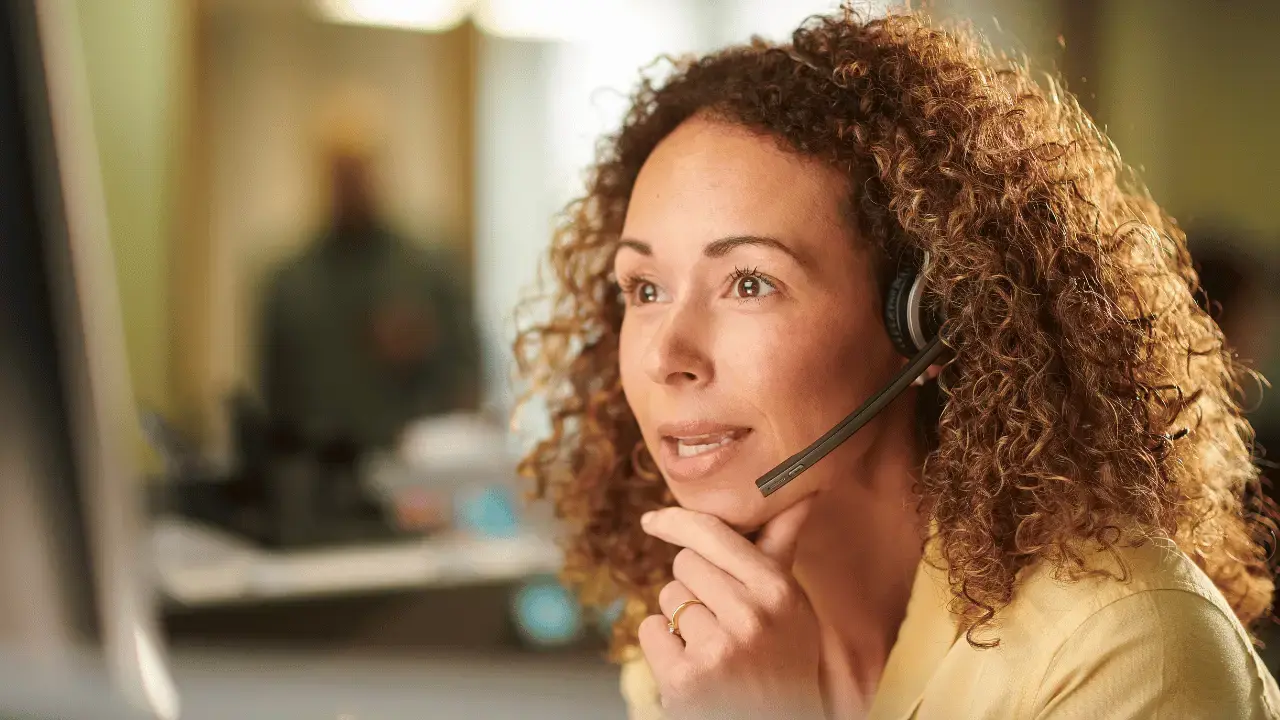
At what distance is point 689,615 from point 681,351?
0.57 feet

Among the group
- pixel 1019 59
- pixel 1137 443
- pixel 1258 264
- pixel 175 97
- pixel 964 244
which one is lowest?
pixel 175 97

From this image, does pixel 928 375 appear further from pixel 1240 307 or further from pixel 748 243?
pixel 1240 307

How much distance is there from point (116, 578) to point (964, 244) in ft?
1.82

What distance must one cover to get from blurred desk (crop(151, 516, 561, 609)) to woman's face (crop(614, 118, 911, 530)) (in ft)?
4.34

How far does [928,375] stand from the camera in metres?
0.79

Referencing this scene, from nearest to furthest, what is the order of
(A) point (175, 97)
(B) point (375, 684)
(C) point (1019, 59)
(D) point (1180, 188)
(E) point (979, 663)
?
(B) point (375, 684) < (E) point (979, 663) < (C) point (1019, 59) < (D) point (1180, 188) < (A) point (175, 97)

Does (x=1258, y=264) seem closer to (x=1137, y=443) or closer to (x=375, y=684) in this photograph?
(x=1137, y=443)

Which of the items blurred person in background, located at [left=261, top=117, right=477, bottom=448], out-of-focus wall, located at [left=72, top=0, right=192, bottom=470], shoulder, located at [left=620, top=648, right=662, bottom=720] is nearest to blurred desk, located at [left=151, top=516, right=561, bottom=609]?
shoulder, located at [left=620, top=648, right=662, bottom=720]

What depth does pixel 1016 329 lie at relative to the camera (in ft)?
2.38

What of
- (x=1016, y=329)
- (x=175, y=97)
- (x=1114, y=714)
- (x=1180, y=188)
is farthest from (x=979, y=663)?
(x=175, y=97)

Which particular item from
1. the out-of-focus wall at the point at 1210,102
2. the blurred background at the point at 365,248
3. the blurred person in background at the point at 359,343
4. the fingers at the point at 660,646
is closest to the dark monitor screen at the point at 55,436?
the fingers at the point at 660,646

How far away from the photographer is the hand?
69 centimetres

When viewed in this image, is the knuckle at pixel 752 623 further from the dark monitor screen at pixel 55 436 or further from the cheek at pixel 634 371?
the dark monitor screen at pixel 55 436

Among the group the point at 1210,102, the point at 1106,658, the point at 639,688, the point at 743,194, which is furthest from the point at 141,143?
the point at 1106,658
